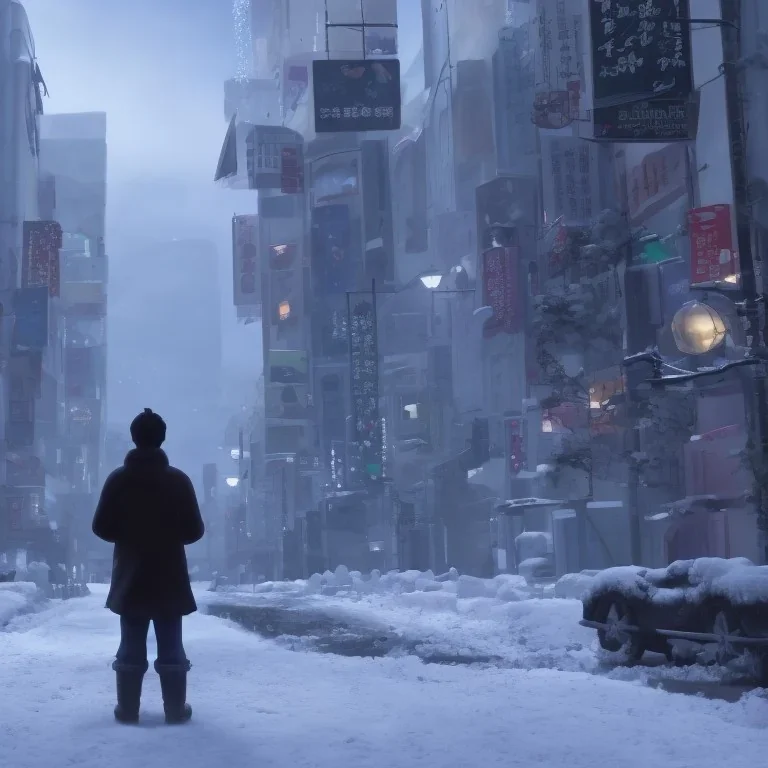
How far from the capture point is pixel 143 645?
269 inches

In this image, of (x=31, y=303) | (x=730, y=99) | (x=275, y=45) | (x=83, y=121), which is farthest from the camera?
(x=83, y=121)

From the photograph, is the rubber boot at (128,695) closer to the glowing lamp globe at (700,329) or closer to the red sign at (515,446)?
the glowing lamp globe at (700,329)

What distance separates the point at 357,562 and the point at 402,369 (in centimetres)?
1256

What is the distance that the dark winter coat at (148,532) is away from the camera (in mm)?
6785

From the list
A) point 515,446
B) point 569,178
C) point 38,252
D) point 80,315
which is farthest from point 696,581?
point 80,315

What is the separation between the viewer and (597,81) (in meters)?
19.2

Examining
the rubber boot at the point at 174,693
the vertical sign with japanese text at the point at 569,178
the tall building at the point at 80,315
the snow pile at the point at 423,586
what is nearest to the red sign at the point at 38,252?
the tall building at the point at 80,315

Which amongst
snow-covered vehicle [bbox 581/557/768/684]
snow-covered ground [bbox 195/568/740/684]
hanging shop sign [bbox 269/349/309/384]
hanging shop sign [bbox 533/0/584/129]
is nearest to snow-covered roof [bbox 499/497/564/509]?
snow-covered ground [bbox 195/568/740/684]

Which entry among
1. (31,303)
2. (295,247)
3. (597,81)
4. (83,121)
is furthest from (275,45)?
(597,81)

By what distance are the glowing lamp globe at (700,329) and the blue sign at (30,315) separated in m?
48.4

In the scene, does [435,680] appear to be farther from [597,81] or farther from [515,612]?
[597,81]

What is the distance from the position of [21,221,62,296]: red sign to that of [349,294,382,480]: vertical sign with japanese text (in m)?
18.8

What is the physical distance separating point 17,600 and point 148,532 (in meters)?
21.0

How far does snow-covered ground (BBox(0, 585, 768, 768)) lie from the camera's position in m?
5.81
